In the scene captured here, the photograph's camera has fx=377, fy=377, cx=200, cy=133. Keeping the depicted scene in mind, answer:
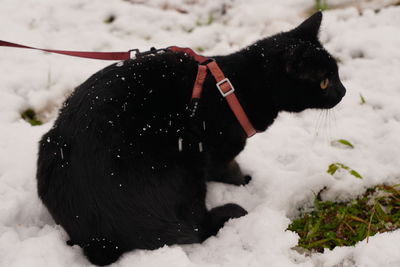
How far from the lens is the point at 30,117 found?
9.62 ft

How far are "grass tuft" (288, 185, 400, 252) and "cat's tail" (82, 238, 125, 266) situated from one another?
3.23ft

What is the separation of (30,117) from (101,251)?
61.1 inches

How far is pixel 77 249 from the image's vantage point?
191cm

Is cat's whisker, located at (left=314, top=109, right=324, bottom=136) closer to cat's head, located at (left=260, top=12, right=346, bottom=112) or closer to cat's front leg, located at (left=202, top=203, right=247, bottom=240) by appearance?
cat's head, located at (left=260, top=12, right=346, bottom=112)

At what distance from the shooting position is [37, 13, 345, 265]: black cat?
1770 mm

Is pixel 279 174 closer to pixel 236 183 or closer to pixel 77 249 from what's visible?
pixel 236 183

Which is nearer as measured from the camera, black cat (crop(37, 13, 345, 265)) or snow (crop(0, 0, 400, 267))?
black cat (crop(37, 13, 345, 265))

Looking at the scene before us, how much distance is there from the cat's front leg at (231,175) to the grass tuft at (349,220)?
454 mm

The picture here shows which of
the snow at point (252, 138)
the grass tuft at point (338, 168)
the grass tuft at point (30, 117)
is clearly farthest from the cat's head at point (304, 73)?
the grass tuft at point (30, 117)

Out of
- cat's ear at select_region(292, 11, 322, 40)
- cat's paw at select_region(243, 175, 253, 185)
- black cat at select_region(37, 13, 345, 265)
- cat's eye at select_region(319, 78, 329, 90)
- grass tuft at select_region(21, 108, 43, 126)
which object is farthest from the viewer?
grass tuft at select_region(21, 108, 43, 126)

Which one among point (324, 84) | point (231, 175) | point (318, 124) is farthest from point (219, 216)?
point (318, 124)

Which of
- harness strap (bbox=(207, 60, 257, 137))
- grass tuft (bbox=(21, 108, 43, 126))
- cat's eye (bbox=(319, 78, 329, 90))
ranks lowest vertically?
grass tuft (bbox=(21, 108, 43, 126))

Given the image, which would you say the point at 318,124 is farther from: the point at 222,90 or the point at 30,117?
the point at 30,117

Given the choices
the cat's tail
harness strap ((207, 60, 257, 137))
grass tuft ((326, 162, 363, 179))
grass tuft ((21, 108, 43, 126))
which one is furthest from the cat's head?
grass tuft ((21, 108, 43, 126))
